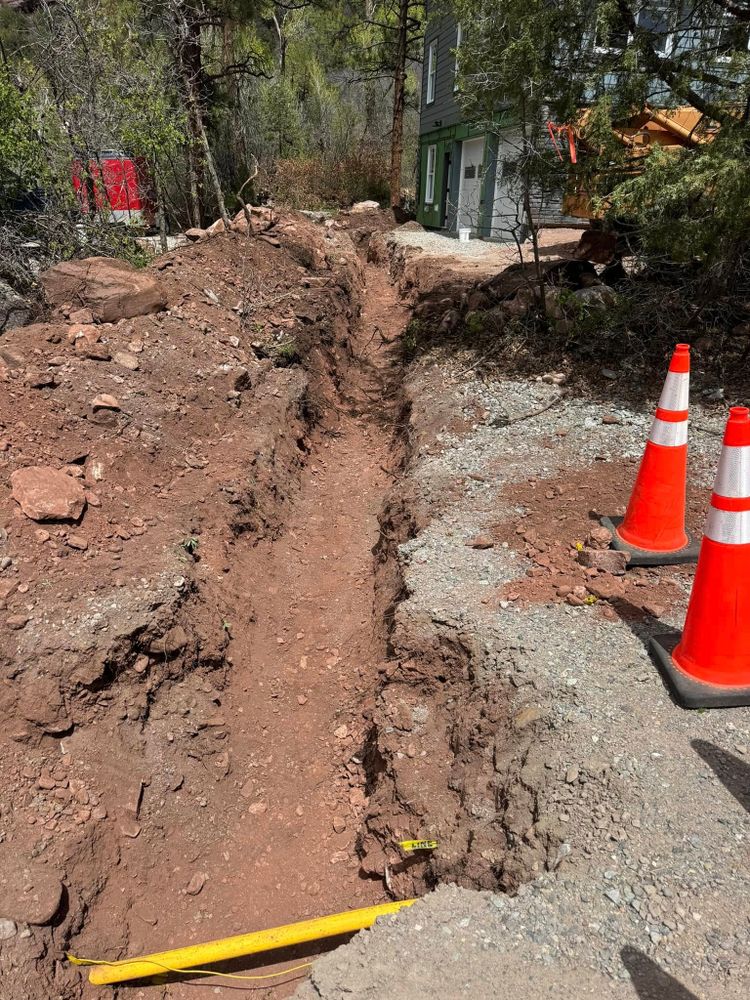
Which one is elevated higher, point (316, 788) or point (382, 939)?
point (382, 939)

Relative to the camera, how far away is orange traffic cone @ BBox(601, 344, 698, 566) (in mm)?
3469

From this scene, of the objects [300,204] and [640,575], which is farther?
[300,204]

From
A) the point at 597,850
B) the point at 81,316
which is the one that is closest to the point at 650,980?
the point at 597,850

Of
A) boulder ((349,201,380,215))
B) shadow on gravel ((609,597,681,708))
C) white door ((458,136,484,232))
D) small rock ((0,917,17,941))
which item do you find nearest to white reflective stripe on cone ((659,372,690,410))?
shadow on gravel ((609,597,681,708))

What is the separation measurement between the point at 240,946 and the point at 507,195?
7710mm

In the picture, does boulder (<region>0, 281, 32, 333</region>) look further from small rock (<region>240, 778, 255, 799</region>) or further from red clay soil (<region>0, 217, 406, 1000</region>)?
small rock (<region>240, 778, 255, 799</region>)

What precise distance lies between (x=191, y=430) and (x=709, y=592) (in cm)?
439

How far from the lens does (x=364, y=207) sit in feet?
66.9

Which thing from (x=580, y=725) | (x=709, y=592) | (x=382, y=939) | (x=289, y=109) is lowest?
(x=382, y=939)

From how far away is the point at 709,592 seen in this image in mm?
2715

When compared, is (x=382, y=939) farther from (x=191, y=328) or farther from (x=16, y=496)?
(x=191, y=328)

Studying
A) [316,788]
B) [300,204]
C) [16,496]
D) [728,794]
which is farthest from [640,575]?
[300,204]

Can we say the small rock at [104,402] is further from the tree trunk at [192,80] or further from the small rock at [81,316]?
the tree trunk at [192,80]

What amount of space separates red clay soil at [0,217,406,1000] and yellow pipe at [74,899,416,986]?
17cm
